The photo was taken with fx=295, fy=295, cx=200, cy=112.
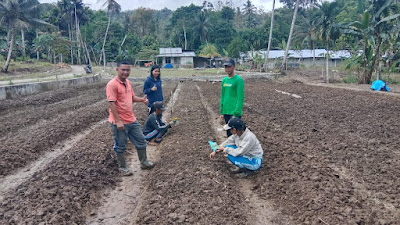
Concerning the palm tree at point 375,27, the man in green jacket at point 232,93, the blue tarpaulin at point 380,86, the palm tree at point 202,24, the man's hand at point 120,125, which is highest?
the palm tree at point 202,24

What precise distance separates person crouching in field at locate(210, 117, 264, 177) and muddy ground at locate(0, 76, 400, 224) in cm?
22

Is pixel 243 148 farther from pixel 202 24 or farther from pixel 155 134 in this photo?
pixel 202 24

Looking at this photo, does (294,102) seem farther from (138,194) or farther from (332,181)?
(138,194)

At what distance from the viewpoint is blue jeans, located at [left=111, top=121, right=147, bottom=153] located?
4820 millimetres

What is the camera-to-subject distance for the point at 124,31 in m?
63.1

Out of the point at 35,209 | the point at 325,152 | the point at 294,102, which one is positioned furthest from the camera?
the point at 294,102

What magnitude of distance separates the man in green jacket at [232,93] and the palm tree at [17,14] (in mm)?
26208

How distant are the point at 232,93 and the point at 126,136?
197 cm

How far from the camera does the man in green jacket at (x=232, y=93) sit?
504cm

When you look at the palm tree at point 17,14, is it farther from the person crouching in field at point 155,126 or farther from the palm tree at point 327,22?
the person crouching in field at point 155,126

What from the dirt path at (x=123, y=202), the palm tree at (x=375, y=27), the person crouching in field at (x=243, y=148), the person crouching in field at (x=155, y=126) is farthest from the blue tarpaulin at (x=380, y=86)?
the dirt path at (x=123, y=202)

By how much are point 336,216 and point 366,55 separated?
18823mm

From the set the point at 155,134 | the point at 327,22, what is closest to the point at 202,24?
the point at 327,22

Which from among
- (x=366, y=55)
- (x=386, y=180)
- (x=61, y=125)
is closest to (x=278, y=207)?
(x=386, y=180)
